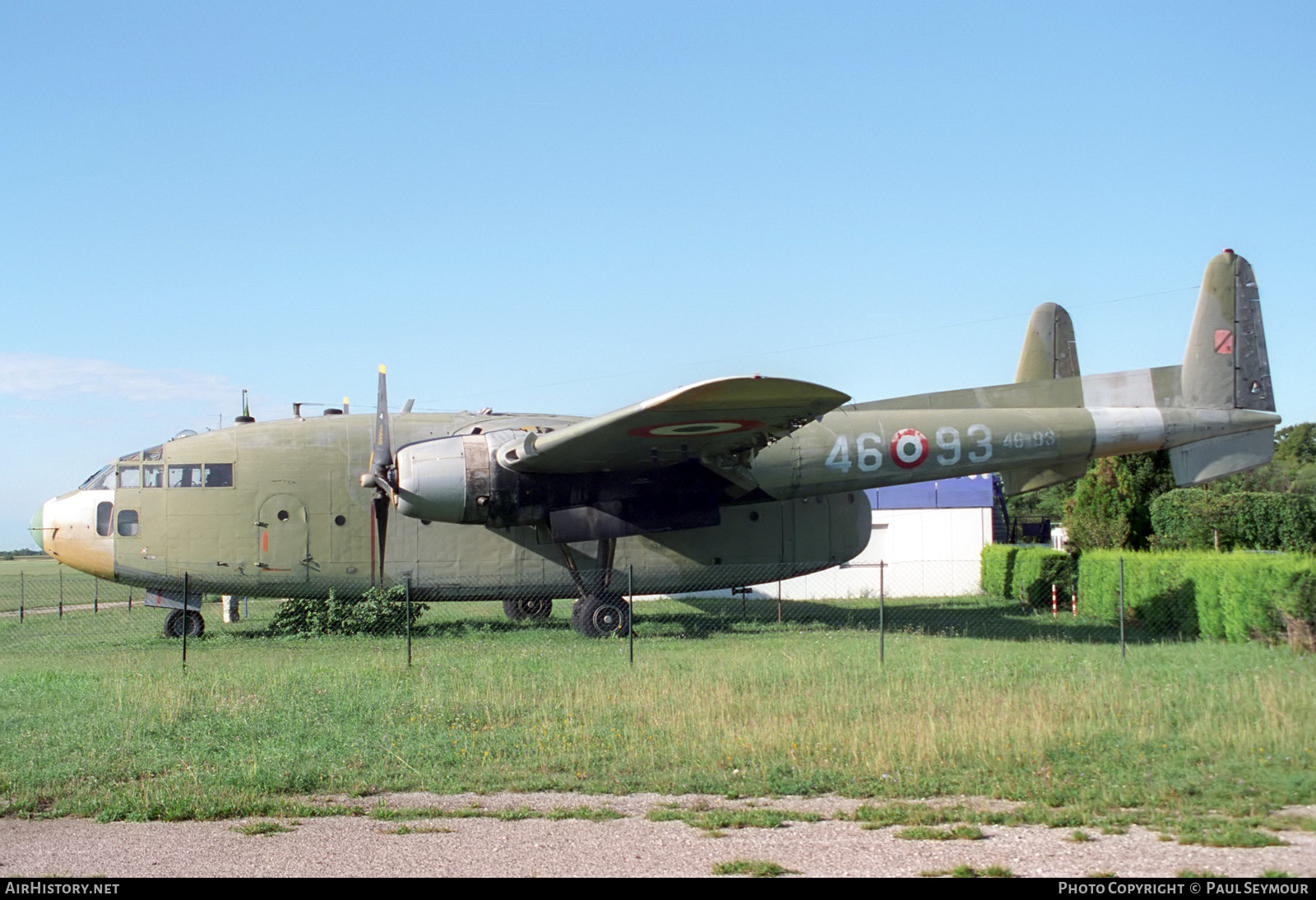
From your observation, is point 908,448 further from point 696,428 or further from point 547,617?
point 547,617

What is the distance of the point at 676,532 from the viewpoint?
775 inches

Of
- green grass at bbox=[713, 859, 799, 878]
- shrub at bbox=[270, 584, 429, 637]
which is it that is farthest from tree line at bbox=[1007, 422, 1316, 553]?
green grass at bbox=[713, 859, 799, 878]

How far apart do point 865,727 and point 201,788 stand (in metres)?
5.79

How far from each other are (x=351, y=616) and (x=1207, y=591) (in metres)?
15.3

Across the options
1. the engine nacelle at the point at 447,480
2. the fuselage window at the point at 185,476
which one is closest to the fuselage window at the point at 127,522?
the fuselage window at the point at 185,476

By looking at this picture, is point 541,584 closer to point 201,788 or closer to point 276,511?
point 276,511

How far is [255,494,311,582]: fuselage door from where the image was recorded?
1805 cm

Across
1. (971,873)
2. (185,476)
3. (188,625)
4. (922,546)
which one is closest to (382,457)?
(185,476)

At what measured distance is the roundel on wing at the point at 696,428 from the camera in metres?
14.8

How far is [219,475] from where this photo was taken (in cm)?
1806

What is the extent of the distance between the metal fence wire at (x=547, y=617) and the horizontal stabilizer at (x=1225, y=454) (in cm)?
307

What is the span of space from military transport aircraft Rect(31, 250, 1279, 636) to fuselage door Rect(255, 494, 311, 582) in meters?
0.03

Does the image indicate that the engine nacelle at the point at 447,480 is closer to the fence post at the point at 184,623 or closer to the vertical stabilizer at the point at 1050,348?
the fence post at the point at 184,623
